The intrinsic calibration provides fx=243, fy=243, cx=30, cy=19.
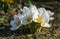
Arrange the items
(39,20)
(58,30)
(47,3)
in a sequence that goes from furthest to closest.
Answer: (47,3)
(58,30)
(39,20)

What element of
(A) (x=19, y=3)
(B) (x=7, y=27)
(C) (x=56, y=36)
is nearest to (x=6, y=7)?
(A) (x=19, y=3)

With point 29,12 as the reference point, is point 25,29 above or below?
below

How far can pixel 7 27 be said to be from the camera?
141 inches

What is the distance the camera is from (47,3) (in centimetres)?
459

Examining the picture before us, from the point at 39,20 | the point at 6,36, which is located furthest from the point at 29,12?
the point at 6,36

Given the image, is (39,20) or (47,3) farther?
(47,3)

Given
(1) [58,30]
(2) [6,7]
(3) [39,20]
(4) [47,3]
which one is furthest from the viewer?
(4) [47,3]

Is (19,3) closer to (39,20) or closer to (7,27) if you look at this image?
(7,27)

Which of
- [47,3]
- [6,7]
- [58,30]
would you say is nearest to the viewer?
[58,30]

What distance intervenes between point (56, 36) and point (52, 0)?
162 centimetres

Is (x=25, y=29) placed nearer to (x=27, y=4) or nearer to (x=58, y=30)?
(x=58, y=30)

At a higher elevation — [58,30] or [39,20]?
[39,20]

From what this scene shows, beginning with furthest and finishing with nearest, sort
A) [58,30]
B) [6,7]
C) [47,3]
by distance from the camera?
1. [47,3]
2. [6,7]
3. [58,30]

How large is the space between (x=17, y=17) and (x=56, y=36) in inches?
22.5
